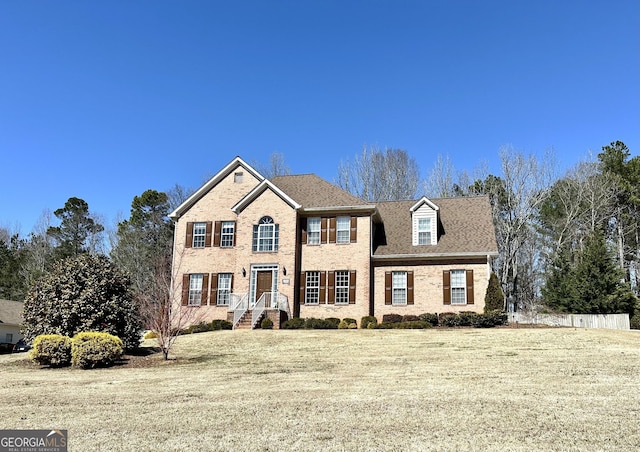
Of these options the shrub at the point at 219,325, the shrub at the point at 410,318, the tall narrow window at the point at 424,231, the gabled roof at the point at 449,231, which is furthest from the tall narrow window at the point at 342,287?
the shrub at the point at 219,325

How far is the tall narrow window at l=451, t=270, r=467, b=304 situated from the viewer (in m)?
27.2

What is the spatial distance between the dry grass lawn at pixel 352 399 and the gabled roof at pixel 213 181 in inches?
545

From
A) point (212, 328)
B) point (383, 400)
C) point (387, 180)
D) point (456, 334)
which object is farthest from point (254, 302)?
point (387, 180)

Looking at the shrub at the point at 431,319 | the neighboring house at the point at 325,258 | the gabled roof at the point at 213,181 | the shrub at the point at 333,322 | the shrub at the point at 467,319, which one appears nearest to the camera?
the shrub at the point at 467,319

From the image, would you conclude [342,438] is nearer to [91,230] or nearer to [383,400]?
[383,400]

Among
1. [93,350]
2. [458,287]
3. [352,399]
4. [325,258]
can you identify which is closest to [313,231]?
[325,258]

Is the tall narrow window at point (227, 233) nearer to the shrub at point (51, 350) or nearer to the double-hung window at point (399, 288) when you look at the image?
the double-hung window at point (399, 288)

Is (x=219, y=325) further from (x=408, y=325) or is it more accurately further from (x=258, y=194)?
(x=408, y=325)

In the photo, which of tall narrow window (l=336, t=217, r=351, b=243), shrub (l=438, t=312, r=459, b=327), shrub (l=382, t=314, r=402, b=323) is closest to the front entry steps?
tall narrow window (l=336, t=217, r=351, b=243)

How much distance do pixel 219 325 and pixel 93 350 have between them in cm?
1082

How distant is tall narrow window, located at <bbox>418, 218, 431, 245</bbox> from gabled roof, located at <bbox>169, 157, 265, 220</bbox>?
32.0 feet

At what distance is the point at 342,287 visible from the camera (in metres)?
28.3

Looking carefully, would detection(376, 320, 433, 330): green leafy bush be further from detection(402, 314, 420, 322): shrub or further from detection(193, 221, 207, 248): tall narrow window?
detection(193, 221, 207, 248): tall narrow window

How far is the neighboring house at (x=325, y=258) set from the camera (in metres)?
27.6
